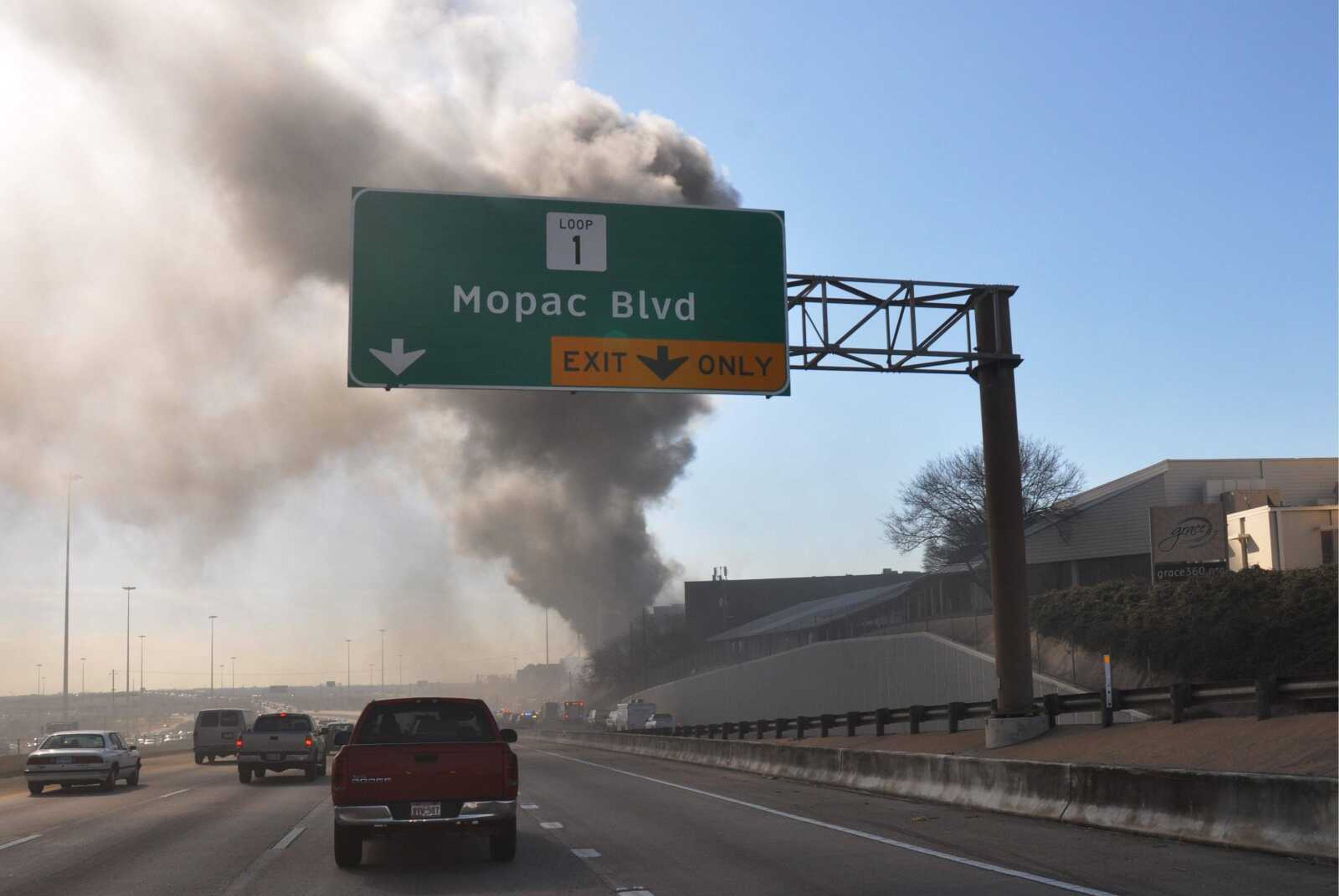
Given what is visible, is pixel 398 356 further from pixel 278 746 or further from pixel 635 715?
pixel 635 715

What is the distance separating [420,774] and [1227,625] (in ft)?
89.5

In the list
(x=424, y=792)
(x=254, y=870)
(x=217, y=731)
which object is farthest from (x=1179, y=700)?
(x=217, y=731)

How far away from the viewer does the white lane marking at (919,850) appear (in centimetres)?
1046

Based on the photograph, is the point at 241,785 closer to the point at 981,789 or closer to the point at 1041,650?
the point at 981,789

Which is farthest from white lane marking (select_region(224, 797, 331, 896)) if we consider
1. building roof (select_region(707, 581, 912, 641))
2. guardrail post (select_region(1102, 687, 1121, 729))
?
building roof (select_region(707, 581, 912, 641))

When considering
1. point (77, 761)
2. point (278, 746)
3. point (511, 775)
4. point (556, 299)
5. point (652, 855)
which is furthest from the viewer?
point (278, 746)

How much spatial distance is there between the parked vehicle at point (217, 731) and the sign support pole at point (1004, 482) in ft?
105

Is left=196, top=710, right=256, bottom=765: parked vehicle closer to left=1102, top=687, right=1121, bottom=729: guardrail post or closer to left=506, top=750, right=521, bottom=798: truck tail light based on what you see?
left=1102, top=687, right=1121, bottom=729: guardrail post

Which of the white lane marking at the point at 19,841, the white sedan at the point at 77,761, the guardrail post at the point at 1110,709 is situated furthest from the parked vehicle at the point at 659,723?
the white lane marking at the point at 19,841

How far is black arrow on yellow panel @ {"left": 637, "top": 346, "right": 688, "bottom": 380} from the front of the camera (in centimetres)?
1825

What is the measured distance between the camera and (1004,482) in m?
22.1

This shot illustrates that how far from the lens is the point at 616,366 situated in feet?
59.5

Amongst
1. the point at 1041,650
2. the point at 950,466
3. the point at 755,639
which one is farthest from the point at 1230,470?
the point at 755,639

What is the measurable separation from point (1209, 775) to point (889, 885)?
4536 millimetres
